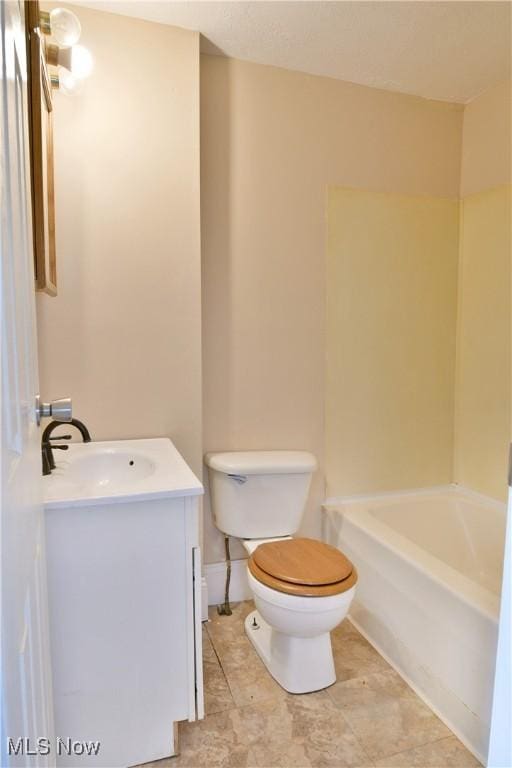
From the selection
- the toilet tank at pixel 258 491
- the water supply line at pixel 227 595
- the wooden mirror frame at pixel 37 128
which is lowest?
the water supply line at pixel 227 595

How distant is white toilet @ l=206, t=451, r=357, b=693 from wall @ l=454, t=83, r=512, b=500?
3.21 ft

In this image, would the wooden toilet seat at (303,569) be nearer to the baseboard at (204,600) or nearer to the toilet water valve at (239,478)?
the toilet water valve at (239,478)

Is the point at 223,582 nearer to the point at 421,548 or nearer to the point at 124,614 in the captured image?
the point at 421,548

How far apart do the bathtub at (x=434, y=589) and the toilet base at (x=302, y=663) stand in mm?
318

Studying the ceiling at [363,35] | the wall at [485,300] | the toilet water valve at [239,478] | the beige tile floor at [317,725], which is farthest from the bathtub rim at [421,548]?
the ceiling at [363,35]

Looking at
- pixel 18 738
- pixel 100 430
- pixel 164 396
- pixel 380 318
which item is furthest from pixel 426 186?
pixel 18 738

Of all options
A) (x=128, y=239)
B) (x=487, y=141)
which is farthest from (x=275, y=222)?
(x=487, y=141)

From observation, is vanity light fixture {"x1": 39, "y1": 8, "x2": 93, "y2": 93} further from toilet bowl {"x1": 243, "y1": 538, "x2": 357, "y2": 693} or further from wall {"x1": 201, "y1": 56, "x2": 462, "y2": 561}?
toilet bowl {"x1": 243, "y1": 538, "x2": 357, "y2": 693}

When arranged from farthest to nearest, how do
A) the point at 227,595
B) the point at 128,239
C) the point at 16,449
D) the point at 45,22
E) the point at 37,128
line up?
the point at 227,595, the point at 128,239, the point at 45,22, the point at 37,128, the point at 16,449

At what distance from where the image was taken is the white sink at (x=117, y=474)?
139 cm

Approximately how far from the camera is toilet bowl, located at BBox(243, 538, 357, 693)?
171cm

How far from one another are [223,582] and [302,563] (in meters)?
0.71

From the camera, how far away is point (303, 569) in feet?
5.87

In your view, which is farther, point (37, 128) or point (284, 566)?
point (284, 566)
